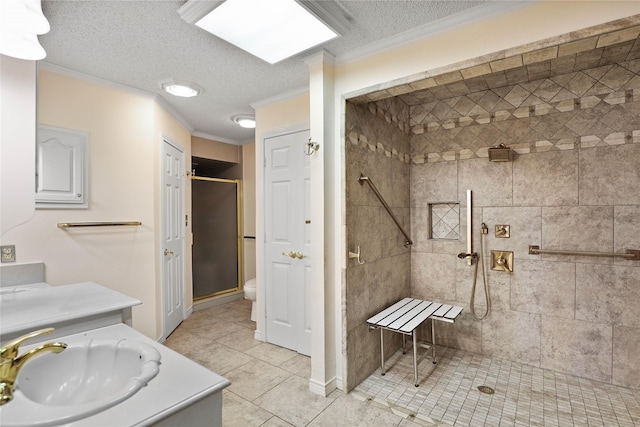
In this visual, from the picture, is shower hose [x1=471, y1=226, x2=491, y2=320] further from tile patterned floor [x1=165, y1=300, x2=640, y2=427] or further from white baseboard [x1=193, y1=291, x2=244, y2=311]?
white baseboard [x1=193, y1=291, x2=244, y2=311]

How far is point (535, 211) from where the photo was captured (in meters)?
2.61

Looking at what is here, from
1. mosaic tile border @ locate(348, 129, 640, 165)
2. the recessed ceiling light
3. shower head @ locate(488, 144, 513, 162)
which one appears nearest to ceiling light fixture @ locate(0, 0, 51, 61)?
the recessed ceiling light

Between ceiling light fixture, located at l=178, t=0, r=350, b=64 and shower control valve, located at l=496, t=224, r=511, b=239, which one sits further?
shower control valve, located at l=496, t=224, r=511, b=239

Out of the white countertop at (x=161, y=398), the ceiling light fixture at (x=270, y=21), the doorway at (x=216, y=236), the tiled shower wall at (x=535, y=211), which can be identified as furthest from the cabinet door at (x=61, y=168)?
the tiled shower wall at (x=535, y=211)

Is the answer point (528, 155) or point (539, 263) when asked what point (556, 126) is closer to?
point (528, 155)

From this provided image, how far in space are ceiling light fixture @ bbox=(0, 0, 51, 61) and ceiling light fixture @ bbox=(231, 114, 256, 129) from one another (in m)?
2.54

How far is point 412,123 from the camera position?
3215mm

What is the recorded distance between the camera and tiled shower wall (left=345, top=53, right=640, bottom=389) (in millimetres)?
2307

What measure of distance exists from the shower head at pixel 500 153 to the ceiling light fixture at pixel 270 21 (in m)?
1.58

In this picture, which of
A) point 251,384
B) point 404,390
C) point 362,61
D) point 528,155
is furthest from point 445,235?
point 251,384

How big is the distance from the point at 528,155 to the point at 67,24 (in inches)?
131

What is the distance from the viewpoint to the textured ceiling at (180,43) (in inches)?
69.5

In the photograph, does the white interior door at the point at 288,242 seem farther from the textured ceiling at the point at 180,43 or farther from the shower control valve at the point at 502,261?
the shower control valve at the point at 502,261

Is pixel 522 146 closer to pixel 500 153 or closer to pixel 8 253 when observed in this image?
pixel 500 153
